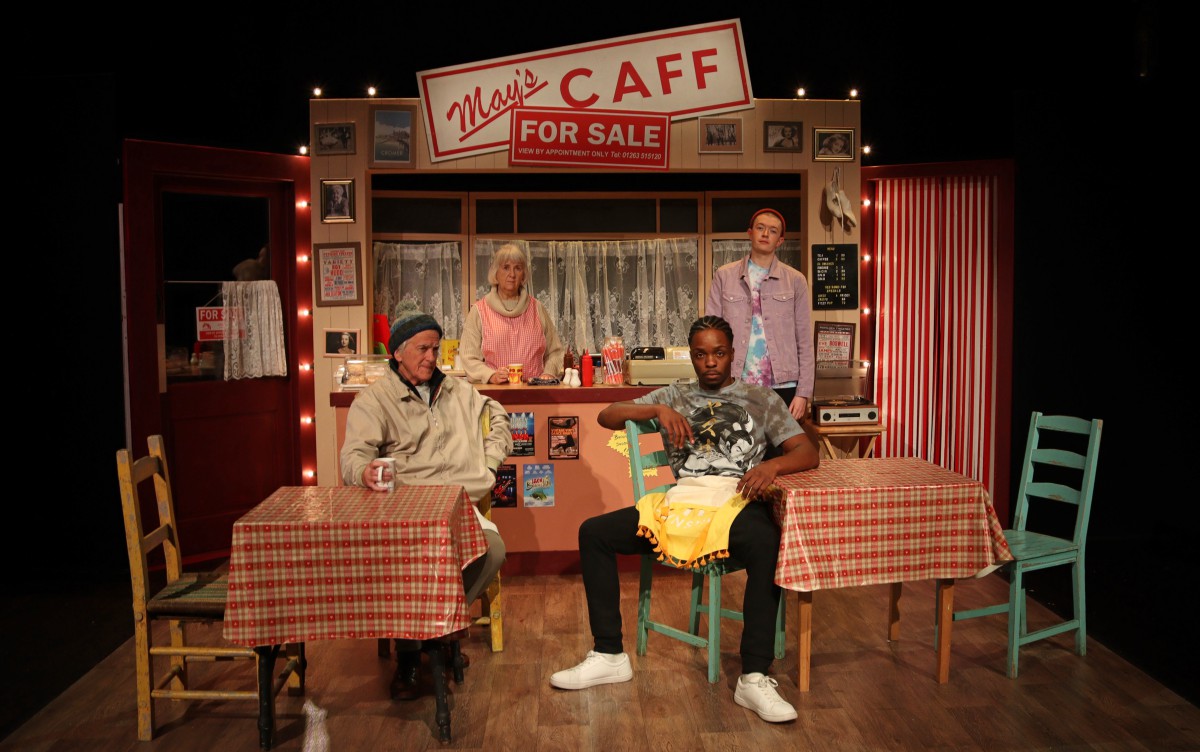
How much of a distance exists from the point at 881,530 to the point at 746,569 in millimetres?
454

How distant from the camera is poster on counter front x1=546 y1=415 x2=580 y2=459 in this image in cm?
467

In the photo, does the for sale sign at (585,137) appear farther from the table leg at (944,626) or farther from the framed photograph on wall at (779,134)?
the table leg at (944,626)

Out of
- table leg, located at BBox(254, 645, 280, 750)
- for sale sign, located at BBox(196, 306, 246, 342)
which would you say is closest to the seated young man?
table leg, located at BBox(254, 645, 280, 750)

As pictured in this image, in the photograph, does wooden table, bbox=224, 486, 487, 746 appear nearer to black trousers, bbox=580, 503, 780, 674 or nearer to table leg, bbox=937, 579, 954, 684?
black trousers, bbox=580, 503, 780, 674

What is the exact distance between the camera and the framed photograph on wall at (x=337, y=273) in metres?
5.43

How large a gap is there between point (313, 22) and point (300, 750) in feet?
13.9

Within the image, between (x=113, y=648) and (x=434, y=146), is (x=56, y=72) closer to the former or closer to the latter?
(x=434, y=146)

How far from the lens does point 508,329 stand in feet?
16.9

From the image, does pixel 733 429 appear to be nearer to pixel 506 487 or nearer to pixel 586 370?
pixel 586 370

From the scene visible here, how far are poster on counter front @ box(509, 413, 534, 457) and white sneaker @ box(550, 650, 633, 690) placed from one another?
1.44 meters

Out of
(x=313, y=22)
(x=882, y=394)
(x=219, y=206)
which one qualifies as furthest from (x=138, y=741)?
(x=882, y=394)

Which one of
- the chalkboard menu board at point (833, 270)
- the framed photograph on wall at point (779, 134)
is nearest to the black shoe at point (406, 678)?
the chalkboard menu board at point (833, 270)

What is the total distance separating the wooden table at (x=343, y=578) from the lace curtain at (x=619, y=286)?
4.10 meters

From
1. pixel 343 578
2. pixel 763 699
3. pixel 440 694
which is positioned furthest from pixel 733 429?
pixel 343 578
